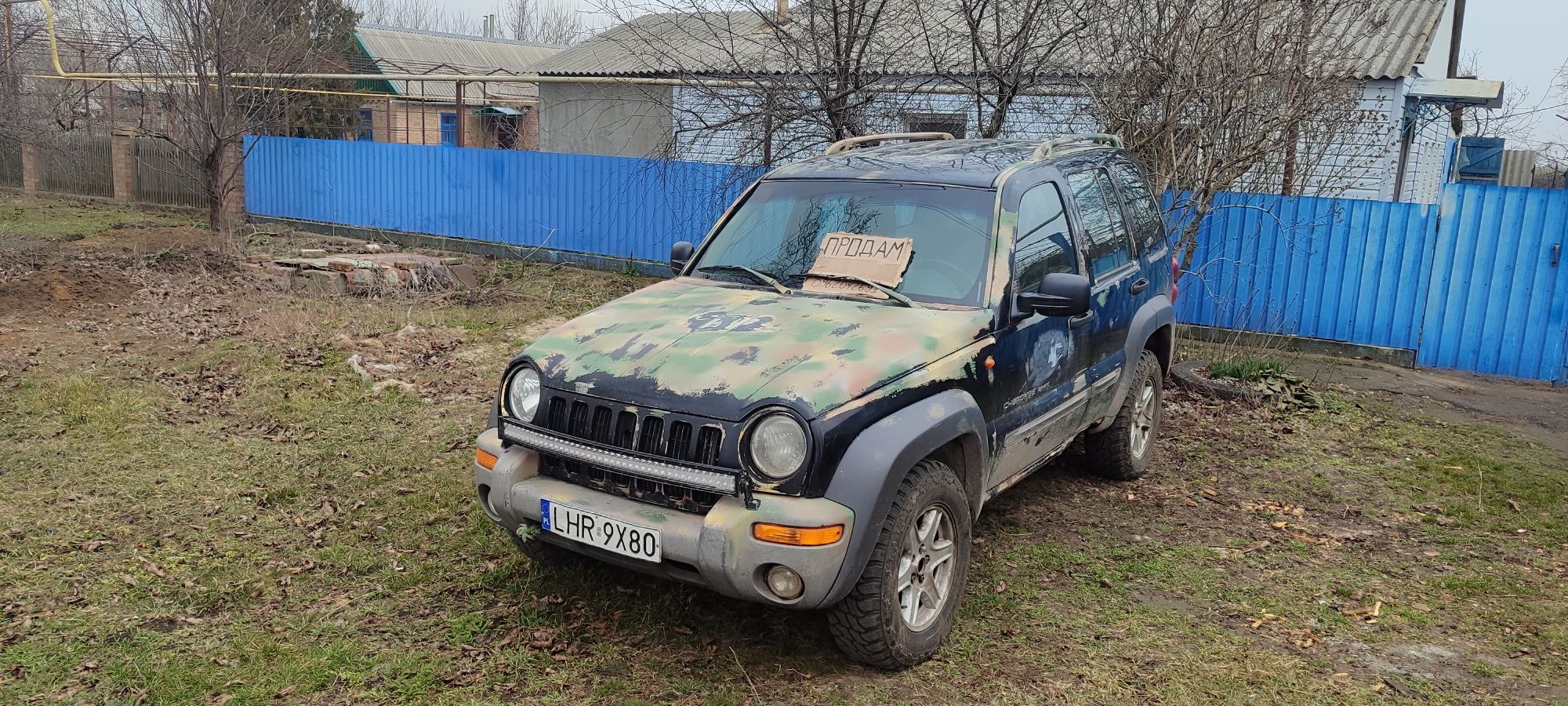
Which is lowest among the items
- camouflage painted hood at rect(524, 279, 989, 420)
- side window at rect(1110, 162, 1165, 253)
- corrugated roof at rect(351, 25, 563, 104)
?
camouflage painted hood at rect(524, 279, 989, 420)

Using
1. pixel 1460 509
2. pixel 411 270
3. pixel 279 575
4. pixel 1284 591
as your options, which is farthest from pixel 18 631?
pixel 411 270

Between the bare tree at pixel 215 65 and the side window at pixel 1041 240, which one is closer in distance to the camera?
the side window at pixel 1041 240

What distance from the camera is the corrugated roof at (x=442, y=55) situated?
2825cm

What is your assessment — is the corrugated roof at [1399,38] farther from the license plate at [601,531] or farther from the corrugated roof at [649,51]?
the license plate at [601,531]

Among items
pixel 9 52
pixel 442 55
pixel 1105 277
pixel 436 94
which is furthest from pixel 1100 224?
pixel 442 55

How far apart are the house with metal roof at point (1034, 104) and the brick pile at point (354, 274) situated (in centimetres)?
290

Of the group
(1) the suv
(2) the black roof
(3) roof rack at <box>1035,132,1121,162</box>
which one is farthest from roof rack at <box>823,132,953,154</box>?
(3) roof rack at <box>1035,132,1121,162</box>

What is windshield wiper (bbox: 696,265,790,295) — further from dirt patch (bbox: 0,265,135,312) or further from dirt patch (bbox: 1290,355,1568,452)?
dirt patch (bbox: 0,265,135,312)

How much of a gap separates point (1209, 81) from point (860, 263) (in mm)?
4912

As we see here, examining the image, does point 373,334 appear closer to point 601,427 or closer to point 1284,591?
point 601,427

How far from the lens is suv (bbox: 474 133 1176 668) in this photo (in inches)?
134

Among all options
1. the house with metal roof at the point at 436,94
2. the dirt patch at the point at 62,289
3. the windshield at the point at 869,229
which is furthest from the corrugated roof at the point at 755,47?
the dirt patch at the point at 62,289

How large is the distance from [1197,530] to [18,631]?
16.7ft

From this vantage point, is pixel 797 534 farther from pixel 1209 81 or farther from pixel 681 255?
pixel 1209 81
